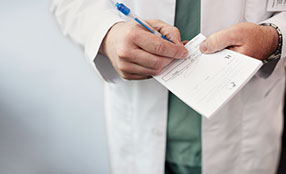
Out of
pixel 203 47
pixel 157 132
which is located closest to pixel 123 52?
pixel 203 47

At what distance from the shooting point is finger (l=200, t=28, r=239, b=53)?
0.40m

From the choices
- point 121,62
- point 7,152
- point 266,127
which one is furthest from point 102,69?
point 7,152

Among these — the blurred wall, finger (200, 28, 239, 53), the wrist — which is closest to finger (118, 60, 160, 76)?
finger (200, 28, 239, 53)

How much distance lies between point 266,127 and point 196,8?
0.37 metres

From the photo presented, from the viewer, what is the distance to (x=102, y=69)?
1.73 feet

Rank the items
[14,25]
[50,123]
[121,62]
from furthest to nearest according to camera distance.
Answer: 1. [50,123]
2. [14,25]
3. [121,62]

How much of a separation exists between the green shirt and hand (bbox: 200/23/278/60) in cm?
11

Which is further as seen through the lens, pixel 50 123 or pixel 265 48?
pixel 50 123

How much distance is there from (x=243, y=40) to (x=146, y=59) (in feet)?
0.60

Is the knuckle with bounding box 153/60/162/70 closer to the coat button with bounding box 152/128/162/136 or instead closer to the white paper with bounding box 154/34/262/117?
the white paper with bounding box 154/34/262/117

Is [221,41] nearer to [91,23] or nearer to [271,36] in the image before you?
[271,36]

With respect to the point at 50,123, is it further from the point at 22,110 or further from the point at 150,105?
the point at 150,105

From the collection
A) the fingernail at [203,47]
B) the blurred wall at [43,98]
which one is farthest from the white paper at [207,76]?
the blurred wall at [43,98]

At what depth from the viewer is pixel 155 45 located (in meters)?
0.38
